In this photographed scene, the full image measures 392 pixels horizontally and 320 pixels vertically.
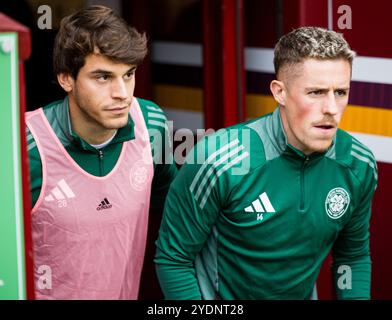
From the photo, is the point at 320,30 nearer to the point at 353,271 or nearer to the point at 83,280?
the point at 353,271

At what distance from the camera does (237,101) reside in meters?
4.52

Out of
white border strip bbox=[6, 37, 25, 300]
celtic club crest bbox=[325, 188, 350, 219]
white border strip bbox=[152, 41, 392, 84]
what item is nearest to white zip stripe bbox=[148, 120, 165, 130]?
celtic club crest bbox=[325, 188, 350, 219]

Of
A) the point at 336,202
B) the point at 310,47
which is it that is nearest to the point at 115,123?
the point at 310,47

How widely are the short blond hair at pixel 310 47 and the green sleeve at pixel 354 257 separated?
1.75 feet

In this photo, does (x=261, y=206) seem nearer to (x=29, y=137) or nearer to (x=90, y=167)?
(x=90, y=167)

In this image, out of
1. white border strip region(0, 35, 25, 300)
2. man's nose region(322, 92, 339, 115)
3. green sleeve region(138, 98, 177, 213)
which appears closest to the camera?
white border strip region(0, 35, 25, 300)

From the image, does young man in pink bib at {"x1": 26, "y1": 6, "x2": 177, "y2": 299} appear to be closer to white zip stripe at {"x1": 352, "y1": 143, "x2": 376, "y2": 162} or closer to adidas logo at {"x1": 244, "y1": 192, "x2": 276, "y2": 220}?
adidas logo at {"x1": 244, "y1": 192, "x2": 276, "y2": 220}

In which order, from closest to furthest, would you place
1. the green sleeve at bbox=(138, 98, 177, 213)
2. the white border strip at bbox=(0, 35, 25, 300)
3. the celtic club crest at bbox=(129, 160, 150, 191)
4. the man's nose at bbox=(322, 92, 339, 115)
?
the white border strip at bbox=(0, 35, 25, 300) → the man's nose at bbox=(322, 92, 339, 115) → the celtic club crest at bbox=(129, 160, 150, 191) → the green sleeve at bbox=(138, 98, 177, 213)

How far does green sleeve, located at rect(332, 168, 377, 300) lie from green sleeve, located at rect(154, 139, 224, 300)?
1.72ft

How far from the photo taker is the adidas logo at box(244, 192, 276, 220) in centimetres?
329

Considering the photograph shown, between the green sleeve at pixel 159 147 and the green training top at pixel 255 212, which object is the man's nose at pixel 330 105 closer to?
the green training top at pixel 255 212

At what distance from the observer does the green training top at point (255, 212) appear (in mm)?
3270

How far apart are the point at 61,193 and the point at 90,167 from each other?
0.51 ft

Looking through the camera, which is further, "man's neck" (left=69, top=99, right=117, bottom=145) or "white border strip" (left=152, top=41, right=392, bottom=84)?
"white border strip" (left=152, top=41, right=392, bottom=84)
